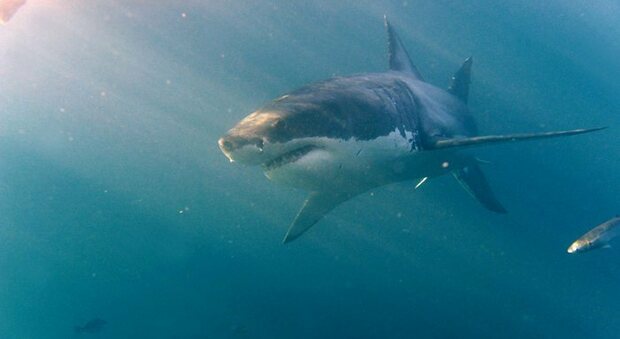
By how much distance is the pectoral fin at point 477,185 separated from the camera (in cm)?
1066

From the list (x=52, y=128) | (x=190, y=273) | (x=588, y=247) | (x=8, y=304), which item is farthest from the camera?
(x=52, y=128)

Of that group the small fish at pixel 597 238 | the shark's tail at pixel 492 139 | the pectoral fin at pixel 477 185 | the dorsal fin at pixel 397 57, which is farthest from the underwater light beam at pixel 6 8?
the pectoral fin at pixel 477 185

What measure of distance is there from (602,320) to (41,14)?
163ft

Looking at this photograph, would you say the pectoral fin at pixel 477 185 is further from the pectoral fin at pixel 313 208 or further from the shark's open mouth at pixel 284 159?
the shark's open mouth at pixel 284 159

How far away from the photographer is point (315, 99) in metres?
4.52

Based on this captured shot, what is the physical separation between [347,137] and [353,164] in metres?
0.60

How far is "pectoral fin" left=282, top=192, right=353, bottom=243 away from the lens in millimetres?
A: 6519

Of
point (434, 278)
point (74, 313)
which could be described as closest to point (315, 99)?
point (434, 278)

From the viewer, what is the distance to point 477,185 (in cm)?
1084

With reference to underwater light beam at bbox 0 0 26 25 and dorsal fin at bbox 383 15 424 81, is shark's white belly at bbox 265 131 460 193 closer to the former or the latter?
dorsal fin at bbox 383 15 424 81

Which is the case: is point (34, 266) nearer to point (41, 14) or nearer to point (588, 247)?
point (41, 14)

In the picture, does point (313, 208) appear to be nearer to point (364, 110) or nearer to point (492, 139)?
point (364, 110)

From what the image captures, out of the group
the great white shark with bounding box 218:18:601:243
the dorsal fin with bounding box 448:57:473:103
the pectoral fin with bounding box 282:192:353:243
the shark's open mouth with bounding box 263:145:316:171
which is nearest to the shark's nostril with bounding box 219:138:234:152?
the great white shark with bounding box 218:18:601:243

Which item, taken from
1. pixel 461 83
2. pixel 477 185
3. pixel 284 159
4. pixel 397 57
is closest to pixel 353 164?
pixel 284 159
